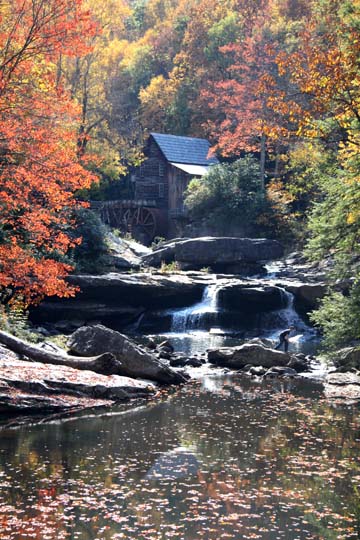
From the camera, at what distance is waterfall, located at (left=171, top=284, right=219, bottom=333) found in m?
32.2

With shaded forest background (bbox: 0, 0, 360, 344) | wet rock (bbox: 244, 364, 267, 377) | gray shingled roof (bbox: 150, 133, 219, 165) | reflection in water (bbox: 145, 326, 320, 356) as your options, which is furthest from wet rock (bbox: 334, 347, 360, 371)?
gray shingled roof (bbox: 150, 133, 219, 165)

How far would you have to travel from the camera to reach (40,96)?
65.8 ft

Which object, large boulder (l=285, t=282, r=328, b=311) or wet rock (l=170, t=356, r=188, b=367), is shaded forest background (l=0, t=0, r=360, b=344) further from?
wet rock (l=170, t=356, r=188, b=367)

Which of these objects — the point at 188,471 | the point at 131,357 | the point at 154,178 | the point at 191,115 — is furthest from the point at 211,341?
the point at 191,115

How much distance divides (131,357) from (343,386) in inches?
226

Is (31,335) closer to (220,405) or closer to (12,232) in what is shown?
(12,232)

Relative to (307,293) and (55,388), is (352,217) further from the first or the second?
(307,293)

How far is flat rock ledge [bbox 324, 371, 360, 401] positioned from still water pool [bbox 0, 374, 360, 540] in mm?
1577

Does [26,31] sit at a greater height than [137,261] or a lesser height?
greater

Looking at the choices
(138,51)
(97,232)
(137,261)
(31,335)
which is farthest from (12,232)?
(138,51)

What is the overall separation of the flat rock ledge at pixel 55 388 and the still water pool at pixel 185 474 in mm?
688

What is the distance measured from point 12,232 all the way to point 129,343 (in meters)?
7.23

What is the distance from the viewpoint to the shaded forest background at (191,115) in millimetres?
17906

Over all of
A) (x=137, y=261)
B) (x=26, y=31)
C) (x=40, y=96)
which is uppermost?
(x=26, y=31)
